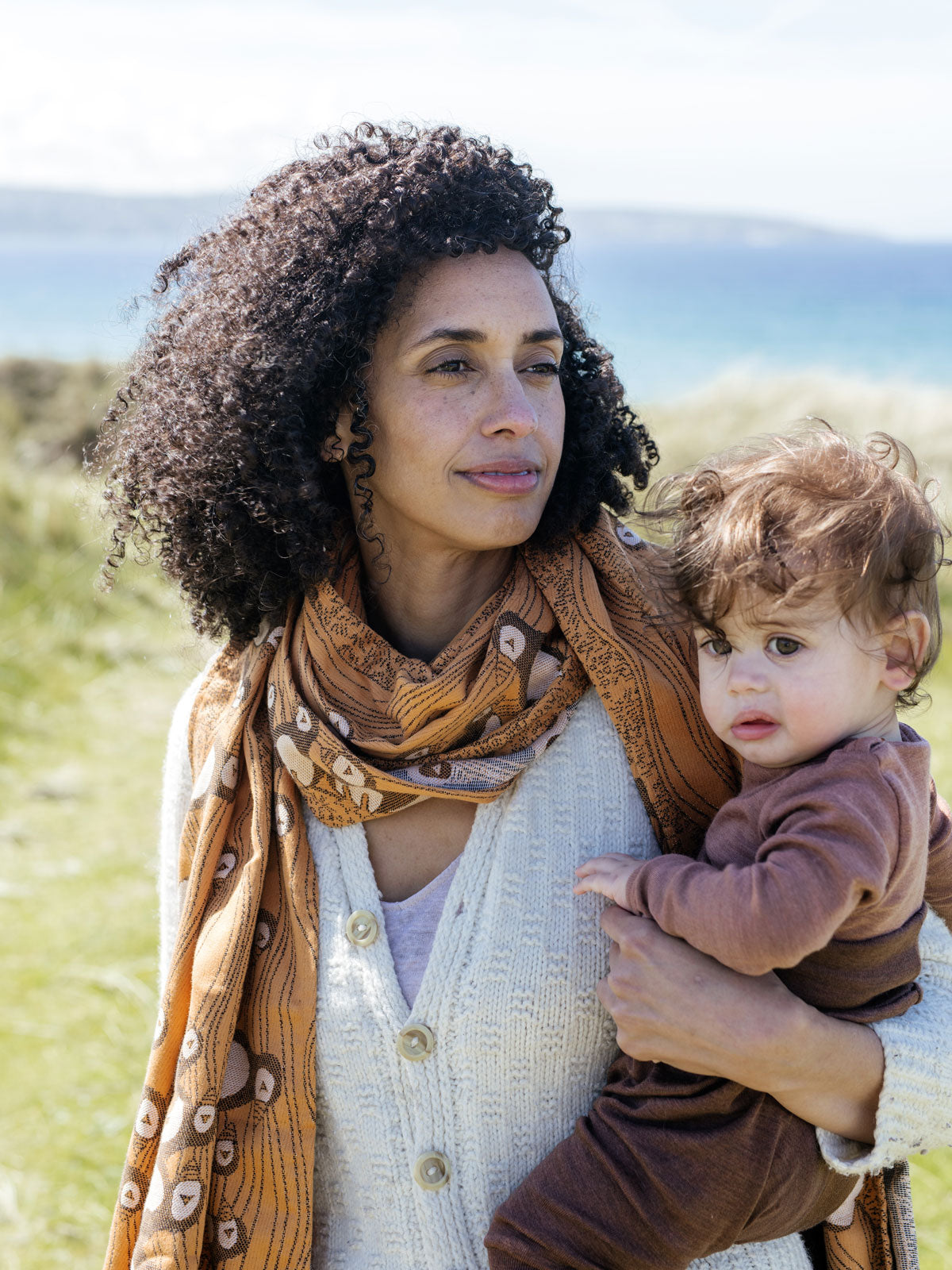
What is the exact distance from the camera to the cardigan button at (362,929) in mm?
1912

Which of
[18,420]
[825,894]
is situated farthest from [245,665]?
[18,420]

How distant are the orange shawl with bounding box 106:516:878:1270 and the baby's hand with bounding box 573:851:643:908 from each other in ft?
0.48

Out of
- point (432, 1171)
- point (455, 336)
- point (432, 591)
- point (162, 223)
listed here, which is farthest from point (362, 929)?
point (162, 223)

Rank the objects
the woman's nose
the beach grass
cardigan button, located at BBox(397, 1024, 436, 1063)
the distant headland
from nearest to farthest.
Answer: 1. cardigan button, located at BBox(397, 1024, 436, 1063)
2. the woman's nose
3. the beach grass
4. the distant headland

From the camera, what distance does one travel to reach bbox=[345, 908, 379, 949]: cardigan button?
1.91m

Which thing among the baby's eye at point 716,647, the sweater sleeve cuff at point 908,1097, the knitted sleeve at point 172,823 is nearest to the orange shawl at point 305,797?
the knitted sleeve at point 172,823

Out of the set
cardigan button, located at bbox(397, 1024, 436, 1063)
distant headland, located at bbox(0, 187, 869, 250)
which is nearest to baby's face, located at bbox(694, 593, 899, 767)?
cardigan button, located at bbox(397, 1024, 436, 1063)

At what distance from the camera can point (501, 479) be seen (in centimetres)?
207

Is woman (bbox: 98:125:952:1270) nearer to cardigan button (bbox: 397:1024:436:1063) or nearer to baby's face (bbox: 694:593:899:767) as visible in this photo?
cardigan button (bbox: 397:1024:436:1063)

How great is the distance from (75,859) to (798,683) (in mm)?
4190

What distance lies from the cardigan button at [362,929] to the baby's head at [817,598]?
673 millimetres

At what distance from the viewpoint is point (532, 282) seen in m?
2.16

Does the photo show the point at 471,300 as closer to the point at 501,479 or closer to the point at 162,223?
the point at 501,479

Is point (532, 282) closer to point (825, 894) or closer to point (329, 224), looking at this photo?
point (329, 224)
